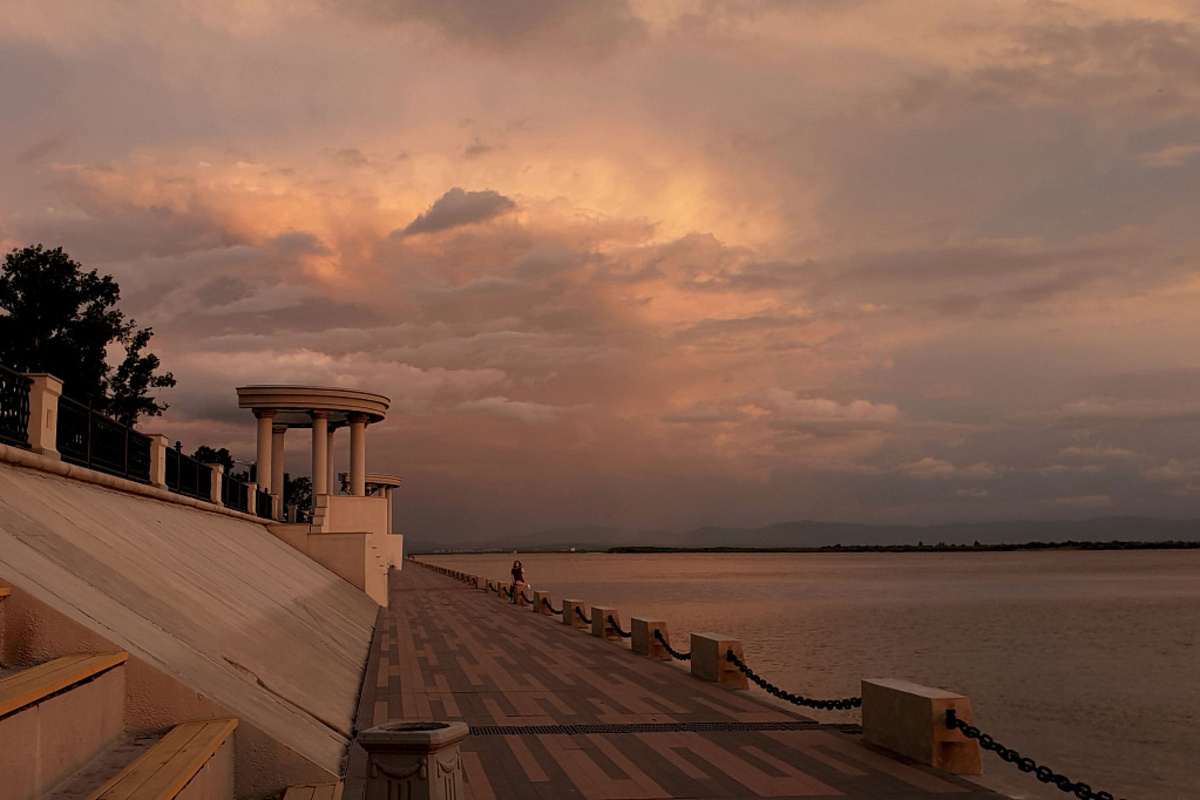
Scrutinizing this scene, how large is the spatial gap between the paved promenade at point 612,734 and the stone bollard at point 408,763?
187 cm

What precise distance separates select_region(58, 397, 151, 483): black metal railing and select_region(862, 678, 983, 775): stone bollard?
11774mm

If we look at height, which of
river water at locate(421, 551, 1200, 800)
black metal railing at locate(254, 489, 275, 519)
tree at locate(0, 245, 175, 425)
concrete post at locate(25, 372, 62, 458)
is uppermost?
tree at locate(0, 245, 175, 425)

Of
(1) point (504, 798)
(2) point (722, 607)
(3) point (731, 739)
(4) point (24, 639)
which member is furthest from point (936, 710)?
(2) point (722, 607)

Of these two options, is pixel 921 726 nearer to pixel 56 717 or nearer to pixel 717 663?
pixel 717 663

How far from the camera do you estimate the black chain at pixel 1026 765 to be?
7.71 metres

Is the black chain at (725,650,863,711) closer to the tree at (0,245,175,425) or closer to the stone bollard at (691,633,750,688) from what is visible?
the stone bollard at (691,633,750,688)

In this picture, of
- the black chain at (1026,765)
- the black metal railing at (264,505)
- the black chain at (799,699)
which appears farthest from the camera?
the black metal railing at (264,505)

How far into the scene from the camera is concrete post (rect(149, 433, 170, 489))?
1991 centimetres

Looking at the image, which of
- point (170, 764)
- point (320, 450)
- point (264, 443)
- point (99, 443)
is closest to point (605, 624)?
point (99, 443)

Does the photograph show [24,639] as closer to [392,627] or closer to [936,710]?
[936,710]

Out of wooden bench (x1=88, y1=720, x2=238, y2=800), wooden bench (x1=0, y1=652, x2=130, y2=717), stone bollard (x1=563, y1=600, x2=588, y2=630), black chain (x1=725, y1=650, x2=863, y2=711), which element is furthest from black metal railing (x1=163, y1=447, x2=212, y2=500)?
wooden bench (x1=0, y1=652, x2=130, y2=717)

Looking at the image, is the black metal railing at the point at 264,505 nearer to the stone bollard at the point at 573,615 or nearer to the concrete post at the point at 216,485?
the concrete post at the point at 216,485

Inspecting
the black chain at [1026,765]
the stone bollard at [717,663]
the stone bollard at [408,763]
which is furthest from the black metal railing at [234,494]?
the stone bollard at [408,763]

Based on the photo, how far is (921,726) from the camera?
9867 millimetres
